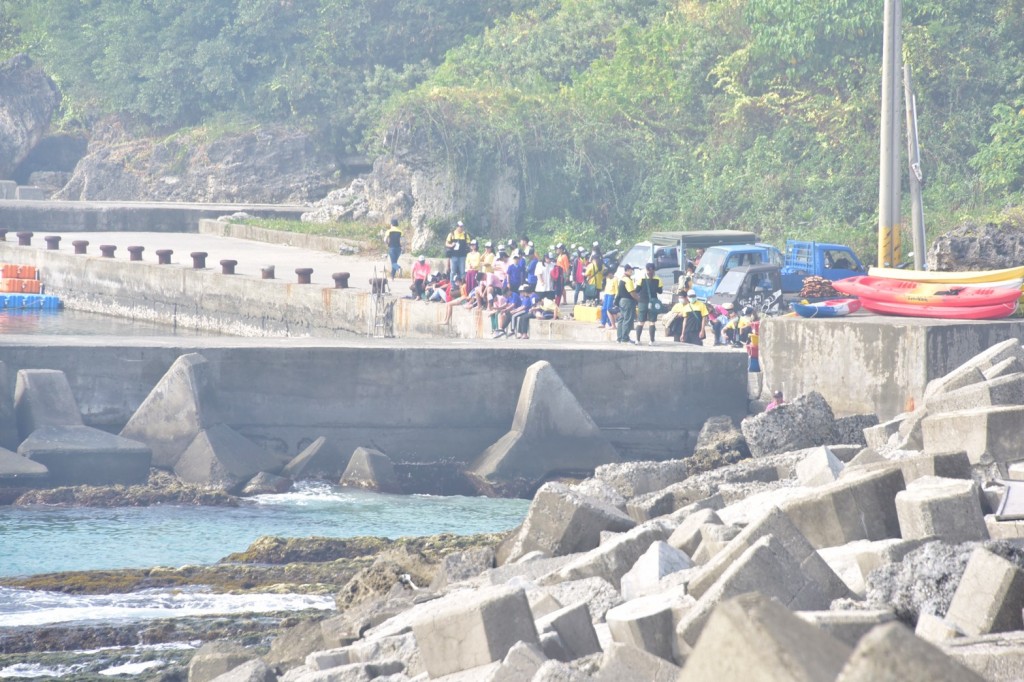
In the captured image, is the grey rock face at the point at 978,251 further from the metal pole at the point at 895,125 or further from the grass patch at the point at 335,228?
the grass patch at the point at 335,228

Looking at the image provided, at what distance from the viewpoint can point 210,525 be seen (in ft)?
49.9

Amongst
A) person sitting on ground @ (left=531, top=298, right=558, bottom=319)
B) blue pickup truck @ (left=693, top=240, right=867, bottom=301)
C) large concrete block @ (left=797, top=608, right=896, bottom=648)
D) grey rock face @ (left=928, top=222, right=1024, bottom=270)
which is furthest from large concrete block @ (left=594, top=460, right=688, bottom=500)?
blue pickup truck @ (left=693, top=240, right=867, bottom=301)

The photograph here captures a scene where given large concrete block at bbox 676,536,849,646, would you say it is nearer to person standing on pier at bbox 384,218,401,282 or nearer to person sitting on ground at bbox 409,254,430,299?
person sitting on ground at bbox 409,254,430,299

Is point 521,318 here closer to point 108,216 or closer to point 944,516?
point 944,516

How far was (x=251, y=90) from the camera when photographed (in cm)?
5084

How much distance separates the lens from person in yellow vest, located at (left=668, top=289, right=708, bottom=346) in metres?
20.4

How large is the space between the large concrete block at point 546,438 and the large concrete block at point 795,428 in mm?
2612

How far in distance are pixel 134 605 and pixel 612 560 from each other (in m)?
4.68

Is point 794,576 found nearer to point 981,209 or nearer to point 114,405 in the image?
point 114,405

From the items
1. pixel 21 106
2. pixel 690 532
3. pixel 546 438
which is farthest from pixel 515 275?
pixel 21 106

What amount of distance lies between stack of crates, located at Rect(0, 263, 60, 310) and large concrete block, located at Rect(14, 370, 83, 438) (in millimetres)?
18651

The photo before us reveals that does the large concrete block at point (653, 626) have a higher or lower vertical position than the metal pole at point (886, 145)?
lower

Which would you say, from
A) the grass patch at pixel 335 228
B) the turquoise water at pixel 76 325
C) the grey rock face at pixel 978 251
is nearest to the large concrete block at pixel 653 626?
the grey rock face at pixel 978 251

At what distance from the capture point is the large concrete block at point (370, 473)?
56.0ft
